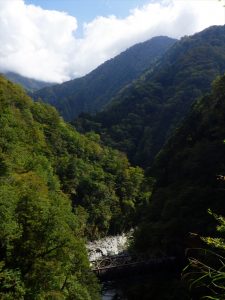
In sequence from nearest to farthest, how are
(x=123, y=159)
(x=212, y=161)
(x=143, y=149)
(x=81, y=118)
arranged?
(x=212, y=161), (x=123, y=159), (x=143, y=149), (x=81, y=118)

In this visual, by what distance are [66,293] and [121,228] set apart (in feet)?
199

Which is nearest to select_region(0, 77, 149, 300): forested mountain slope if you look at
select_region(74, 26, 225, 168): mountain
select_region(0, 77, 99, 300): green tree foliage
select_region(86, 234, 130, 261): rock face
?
select_region(0, 77, 99, 300): green tree foliage

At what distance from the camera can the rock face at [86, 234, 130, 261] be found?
241 feet

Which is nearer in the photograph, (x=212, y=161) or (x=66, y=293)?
(x=66, y=293)

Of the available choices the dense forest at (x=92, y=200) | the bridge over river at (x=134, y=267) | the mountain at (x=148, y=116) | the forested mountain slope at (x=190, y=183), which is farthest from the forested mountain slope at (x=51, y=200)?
the mountain at (x=148, y=116)

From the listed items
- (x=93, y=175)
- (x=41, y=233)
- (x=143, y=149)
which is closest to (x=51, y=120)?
(x=93, y=175)

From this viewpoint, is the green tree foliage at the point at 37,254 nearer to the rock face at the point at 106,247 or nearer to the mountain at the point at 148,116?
the rock face at the point at 106,247

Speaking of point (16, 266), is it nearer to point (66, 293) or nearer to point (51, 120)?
point (66, 293)

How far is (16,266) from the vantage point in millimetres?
36469

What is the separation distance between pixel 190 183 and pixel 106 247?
24.8 meters

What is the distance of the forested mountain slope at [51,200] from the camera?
1421 inches

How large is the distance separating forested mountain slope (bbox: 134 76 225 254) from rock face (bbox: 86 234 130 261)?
1279cm

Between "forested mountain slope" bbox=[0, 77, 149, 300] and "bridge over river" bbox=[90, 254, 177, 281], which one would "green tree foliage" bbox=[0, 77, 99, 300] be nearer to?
"forested mountain slope" bbox=[0, 77, 149, 300]

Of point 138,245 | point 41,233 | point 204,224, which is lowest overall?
point 138,245
